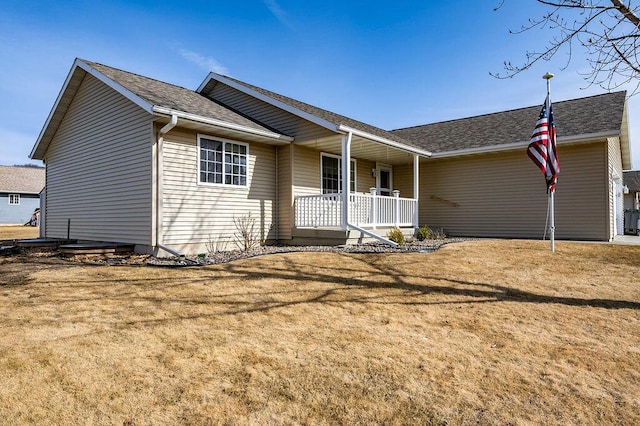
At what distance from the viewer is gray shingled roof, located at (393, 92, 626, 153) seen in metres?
11.7

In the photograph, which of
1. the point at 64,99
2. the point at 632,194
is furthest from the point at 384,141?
the point at 632,194

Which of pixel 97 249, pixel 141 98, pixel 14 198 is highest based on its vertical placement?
pixel 141 98

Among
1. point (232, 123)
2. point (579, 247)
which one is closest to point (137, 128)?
point (232, 123)

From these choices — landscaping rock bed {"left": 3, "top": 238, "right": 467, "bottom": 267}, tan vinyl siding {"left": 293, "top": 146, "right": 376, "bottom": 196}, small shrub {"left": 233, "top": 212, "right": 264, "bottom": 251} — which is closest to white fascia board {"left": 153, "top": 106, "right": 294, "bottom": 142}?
tan vinyl siding {"left": 293, "top": 146, "right": 376, "bottom": 196}

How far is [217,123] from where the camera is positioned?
923cm

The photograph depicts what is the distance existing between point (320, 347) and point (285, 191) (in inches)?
323

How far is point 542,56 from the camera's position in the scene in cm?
571

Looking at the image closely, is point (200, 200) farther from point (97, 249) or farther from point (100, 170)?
point (100, 170)

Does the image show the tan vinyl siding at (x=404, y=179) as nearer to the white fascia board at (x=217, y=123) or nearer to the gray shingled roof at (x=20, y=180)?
the white fascia board at (x=217, y=123)

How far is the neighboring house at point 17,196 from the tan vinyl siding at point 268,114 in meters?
29.0

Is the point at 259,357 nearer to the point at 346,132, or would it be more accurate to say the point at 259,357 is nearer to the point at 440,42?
the point at 346,132

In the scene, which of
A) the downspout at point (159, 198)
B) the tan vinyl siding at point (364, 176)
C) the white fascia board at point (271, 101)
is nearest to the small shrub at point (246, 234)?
the downspout at point (159, 198)

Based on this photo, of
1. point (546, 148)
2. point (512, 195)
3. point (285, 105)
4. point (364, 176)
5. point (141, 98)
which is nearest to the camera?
point (141, 98)

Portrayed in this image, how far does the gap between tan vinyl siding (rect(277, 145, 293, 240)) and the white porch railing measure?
0.74 ft
